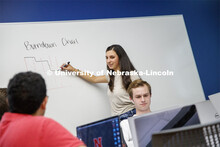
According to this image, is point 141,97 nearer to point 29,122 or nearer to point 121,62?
point 121,62

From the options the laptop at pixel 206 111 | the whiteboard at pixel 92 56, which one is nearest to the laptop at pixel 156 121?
the laptop at pixel 206 111

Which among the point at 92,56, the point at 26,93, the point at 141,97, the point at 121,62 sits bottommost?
the point at 141,97

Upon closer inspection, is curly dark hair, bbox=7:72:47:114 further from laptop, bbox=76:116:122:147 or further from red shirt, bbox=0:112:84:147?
laptop, bbox=76:116:122:147

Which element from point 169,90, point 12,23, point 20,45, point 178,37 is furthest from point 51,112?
point 178,37

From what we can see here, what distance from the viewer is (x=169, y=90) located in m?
3.50

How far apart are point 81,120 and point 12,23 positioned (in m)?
1.17

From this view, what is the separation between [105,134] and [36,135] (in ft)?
1.58

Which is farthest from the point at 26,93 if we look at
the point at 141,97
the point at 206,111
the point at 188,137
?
the point at 141,97

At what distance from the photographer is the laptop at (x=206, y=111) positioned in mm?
1399

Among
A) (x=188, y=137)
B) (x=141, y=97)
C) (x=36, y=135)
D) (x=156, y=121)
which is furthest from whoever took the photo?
(x=141, y=97)

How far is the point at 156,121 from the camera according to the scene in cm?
129

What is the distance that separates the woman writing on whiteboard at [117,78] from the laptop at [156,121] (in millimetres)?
1445

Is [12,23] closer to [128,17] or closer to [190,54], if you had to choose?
[128,17]

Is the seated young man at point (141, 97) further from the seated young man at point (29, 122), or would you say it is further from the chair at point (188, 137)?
the chair at point (188, 137)
